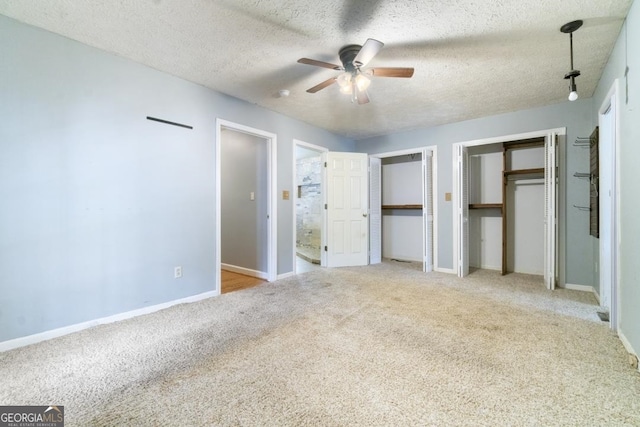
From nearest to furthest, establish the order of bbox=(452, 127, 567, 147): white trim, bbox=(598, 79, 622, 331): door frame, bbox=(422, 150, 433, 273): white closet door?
1. bbox=(598, 79, 622, 331): door frame
2. bbox=(452, 127, 567, 147): white trim
3. bbox=(422, 150, 433, 273): white closet door

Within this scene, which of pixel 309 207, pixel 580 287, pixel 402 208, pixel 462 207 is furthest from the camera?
pixel 309 207

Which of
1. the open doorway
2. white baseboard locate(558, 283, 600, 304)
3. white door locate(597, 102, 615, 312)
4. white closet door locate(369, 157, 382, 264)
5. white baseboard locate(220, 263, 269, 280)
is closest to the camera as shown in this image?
white door locate(597, 102, 615, 312)

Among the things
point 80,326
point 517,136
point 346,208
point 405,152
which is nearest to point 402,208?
point 405,152

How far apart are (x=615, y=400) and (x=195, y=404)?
7.25ft

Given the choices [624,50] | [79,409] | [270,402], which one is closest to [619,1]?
[624,50]

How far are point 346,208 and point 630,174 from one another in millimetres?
3537

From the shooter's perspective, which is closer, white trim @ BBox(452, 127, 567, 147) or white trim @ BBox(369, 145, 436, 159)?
white trim @ BBox(452, 127, 567, 147)

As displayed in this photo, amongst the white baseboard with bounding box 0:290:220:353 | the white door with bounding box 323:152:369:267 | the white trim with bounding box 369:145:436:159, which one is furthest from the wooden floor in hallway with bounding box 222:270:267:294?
the white trim with bounding box 369:145:436:159

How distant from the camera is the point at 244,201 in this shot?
4.52 m

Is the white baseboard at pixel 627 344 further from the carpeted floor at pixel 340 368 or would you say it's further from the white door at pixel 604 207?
the white door at pixel 604 207

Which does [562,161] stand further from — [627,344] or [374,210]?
[374,210]

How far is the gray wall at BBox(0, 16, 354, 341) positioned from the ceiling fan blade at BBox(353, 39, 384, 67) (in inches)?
77.2

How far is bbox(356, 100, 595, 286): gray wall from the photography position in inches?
137

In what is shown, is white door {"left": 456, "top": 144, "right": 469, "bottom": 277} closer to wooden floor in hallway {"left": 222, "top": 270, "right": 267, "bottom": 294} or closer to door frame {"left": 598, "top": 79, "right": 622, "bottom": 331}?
door frame {"left": 598, "top": 79, "right": 622, "bottom": 331}
